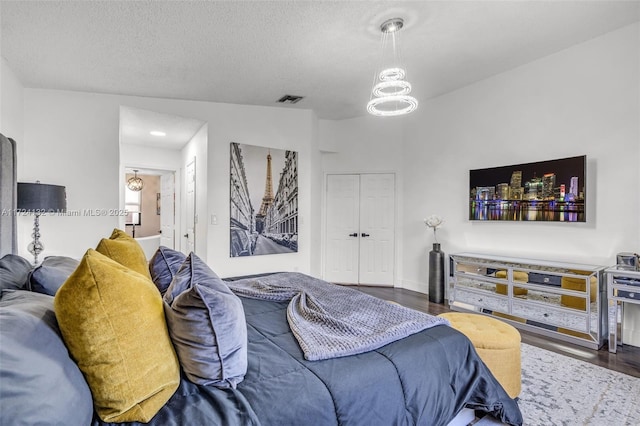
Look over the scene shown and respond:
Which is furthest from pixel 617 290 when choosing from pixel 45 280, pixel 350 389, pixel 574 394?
pixel 45 280

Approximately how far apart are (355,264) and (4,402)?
5.08m

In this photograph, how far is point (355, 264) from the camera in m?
5.61

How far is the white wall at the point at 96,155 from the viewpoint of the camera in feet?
11.9

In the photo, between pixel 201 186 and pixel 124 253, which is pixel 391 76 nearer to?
pixel 124 253

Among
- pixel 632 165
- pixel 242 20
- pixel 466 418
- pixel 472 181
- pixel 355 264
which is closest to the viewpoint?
pixel 466 418

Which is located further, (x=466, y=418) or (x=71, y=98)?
(x=71, y=98)

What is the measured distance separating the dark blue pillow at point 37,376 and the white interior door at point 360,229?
480 cm

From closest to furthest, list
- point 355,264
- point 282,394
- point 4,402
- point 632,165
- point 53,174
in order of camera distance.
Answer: point 4,402
point 282,394
point 632,165
point 53,174
point 355,264

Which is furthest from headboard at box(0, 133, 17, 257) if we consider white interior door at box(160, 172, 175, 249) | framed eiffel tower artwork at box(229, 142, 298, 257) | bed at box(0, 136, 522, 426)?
white interior door at box(160, 172, 175, 249)

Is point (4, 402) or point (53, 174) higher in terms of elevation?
point (53, 174)

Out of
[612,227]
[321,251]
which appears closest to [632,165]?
[612,227]

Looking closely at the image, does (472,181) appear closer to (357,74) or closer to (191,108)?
(357,74)

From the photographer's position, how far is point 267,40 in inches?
116

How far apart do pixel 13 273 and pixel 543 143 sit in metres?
4.51
